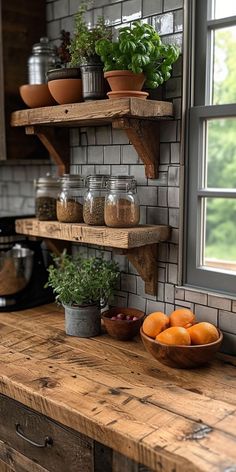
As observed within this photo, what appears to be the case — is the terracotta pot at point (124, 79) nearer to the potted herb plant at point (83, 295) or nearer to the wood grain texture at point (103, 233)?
the wood grain texture at point (103, 233)

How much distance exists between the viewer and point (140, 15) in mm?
1845

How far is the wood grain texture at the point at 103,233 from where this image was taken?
1646 mm

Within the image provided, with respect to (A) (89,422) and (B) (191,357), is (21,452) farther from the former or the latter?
(B) (191,357)

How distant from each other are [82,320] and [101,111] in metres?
0.77

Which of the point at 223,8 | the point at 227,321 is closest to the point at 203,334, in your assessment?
the point at 227,321

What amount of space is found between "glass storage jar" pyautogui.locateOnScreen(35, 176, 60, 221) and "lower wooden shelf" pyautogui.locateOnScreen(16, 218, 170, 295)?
68mm

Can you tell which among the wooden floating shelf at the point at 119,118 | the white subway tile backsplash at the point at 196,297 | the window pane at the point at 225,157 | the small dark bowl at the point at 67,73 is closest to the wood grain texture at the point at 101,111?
the wooden floating shelf at the point at 119,118

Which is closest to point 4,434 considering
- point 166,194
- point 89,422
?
point 89,422

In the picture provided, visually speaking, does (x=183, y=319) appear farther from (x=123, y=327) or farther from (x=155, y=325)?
(x=123, y=327)

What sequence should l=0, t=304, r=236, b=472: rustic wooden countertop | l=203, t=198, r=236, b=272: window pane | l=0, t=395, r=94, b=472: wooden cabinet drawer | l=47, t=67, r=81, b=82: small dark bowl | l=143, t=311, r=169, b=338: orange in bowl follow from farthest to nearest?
l=203, t=198, r=236, b=272: window pane, l=47, t=67, r=81, b=82: small dark bowl, l=143, t=311, r=169, b=338: orange in bowl, l=0, t=395, r=94, b=472: wooden cabinet drawer, l=0, t=304, r=236, b=472: rustic wooden countertop

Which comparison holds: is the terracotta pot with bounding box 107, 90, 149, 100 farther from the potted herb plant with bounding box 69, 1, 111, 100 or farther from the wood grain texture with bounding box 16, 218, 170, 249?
the wood grain texture with bounding box 16, 218, 170, 249

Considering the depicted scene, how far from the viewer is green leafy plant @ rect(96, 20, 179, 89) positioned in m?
1.57

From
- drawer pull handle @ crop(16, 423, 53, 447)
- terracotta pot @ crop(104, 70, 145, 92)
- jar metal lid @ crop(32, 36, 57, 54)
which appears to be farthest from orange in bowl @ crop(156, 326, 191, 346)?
jar metal lid @ crop(32, 36, 57, 54)

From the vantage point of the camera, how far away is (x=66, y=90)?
1.81 metres
